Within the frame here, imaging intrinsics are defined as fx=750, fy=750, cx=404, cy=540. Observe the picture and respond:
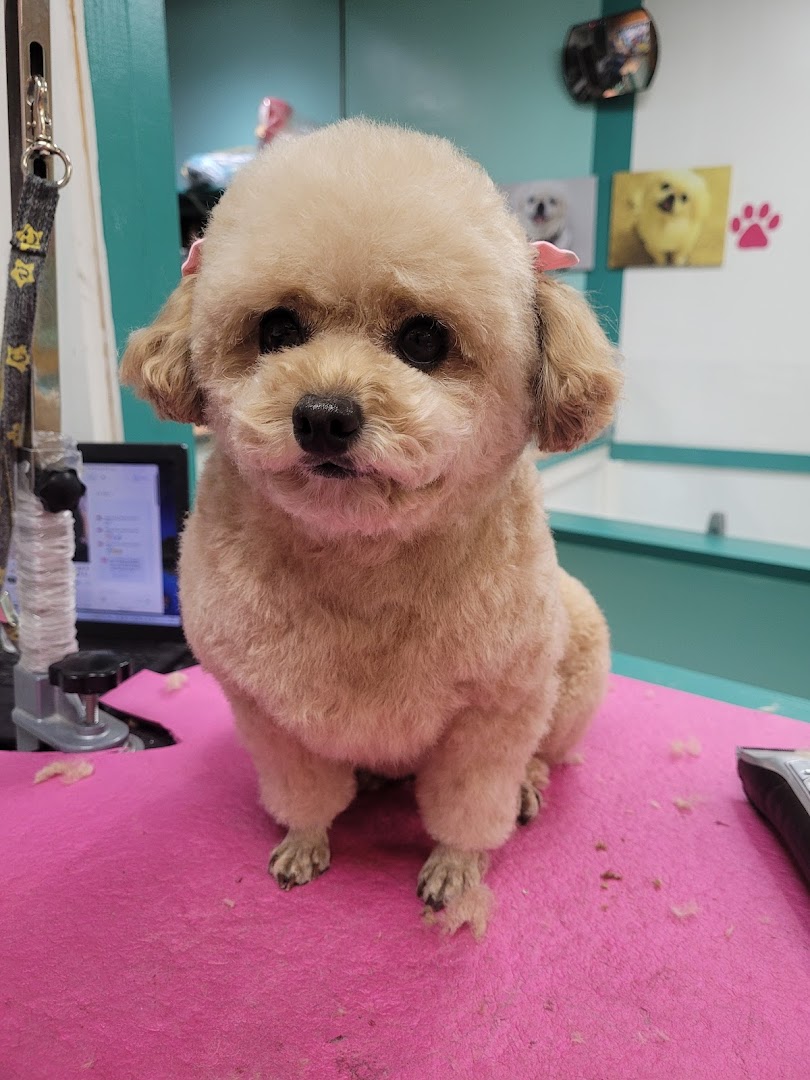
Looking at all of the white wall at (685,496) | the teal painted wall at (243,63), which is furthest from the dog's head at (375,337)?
the white wall at (685,496)

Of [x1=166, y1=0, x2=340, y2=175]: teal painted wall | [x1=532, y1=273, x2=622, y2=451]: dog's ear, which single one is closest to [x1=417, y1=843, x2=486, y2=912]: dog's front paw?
[x1=532, y1=273, x2=622, y2=451]: dog's ear

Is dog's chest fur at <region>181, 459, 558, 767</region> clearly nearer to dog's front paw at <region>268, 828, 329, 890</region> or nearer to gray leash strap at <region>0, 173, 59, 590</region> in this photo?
dog's front paw at <region>268, 828, 329, 890</region>

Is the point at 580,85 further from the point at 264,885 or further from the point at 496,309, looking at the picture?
the point at 264,885

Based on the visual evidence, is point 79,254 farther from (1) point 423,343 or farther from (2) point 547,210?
(2) point 547,210

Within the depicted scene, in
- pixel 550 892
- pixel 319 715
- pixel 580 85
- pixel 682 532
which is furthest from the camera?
pixel 682 532

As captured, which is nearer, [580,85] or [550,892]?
[550,892]

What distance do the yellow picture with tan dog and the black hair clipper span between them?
130 cm

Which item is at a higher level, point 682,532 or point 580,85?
point 580,85

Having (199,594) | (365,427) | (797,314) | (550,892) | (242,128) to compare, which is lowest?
(550,892)

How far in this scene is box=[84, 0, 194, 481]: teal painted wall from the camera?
109 cm

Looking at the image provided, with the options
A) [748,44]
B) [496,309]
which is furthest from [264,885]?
[748,44]

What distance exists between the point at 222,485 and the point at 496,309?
0.27m

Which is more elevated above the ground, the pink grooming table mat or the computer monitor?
the computer monitor

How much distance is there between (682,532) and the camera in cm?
186
